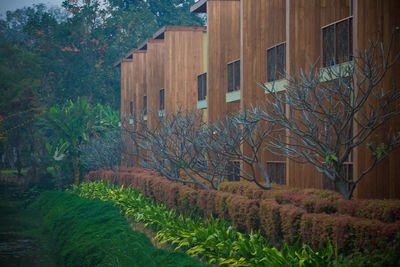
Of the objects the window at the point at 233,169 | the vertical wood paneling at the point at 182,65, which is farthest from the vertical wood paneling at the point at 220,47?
the vertical wood paneling at the point at 182,65

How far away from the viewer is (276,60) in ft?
57.1

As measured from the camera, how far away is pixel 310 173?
1446cm

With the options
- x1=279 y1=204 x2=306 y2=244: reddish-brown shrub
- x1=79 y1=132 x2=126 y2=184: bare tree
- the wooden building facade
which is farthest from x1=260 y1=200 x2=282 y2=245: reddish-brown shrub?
x1=79 y1=132 x2=126 y2=184: bare tree

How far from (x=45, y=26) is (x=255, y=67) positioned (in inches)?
1461

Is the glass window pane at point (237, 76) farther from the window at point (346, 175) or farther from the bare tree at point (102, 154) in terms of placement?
the window at point (346, 175)

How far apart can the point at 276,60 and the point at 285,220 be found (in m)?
8.76

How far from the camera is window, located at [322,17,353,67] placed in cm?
1375

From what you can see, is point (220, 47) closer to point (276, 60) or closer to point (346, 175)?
point (276, 60)

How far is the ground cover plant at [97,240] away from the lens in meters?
9.74

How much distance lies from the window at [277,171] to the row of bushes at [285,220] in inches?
130

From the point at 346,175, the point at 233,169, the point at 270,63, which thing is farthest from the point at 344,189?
the point at 270,63

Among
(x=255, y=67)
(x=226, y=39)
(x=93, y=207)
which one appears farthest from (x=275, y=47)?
(x=93, y=207)

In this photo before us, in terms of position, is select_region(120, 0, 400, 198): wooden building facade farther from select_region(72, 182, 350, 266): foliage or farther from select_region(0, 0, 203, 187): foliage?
select_region(0, 0, 203, 187): foliage

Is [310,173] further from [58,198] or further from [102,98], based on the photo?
[102,98]
